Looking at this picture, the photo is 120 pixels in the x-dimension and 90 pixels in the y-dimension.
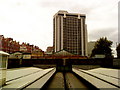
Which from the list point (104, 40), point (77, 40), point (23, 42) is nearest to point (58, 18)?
point (77, 40)

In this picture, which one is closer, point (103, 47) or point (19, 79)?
point (19, 79)

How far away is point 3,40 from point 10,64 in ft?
185

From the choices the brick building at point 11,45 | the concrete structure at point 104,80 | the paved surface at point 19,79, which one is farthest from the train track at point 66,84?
the brick building at point 11,45

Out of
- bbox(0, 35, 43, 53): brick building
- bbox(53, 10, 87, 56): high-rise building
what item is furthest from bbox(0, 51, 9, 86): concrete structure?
bbox(53, 10, 87, 56): high-rise building

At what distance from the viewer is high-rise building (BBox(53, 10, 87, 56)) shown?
105 meters

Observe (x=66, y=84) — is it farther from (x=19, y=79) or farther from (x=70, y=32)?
(x=70, y=32)

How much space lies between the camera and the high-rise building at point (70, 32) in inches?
4144

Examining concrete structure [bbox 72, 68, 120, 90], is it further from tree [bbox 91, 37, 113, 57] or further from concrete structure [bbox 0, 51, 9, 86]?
tree [bbox 91, 37, 113, 57]

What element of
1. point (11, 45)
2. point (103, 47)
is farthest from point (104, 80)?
point (11, 45)

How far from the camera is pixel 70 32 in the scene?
11069 cm

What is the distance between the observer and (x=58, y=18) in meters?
107

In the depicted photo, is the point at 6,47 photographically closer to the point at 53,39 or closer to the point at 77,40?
the point at 53,39

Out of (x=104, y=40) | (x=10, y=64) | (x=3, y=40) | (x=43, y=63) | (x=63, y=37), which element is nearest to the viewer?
(x=10, y=64)

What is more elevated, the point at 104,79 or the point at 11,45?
the point at 11,45
